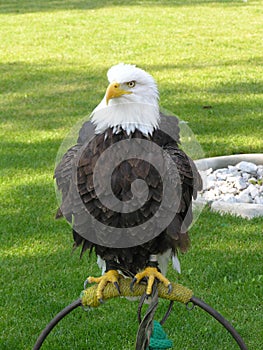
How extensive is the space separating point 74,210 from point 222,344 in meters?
1.44

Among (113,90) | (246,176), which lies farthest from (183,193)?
(246,176)

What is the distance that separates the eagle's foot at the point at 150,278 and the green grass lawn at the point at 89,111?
113cm

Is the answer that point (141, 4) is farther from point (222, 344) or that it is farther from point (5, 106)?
point (222, 344)

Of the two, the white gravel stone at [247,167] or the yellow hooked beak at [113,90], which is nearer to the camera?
the yellow hooked beak at [113,90]

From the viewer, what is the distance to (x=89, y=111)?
7.27 m

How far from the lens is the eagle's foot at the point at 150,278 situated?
101 inches

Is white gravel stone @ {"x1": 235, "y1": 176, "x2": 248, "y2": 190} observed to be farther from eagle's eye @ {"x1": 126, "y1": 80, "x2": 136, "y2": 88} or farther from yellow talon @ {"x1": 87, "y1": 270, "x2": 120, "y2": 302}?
eagle's eye @ {"x1": 126, "y1": 80, "x2": 136, "y2": 88}

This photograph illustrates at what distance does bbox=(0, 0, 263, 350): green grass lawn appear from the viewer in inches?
154

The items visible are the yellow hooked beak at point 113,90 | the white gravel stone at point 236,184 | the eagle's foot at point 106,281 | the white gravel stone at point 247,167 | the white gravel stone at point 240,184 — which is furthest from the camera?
the white gravel stone at point 247,167

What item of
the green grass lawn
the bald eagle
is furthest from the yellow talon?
the green grass lawn

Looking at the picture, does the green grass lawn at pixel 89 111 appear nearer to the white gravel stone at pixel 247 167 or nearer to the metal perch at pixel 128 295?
the white gravel stone at pixel 247 167

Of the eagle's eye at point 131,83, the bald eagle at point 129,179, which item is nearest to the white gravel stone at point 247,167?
the bald eagle at point 129,179

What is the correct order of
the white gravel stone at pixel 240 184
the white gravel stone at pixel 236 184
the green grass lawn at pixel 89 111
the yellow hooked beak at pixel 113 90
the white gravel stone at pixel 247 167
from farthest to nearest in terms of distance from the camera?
1. the white gravel stone at pixel 247 167
2. the white gravel stone at pixel 240 184
3. the white gravel stone at pixel 236 184
4. the green grass lawn at pixel 89 111
5. the yellow hooked beak at pixel 113 90

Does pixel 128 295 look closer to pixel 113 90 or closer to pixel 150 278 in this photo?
pixel 150 278
